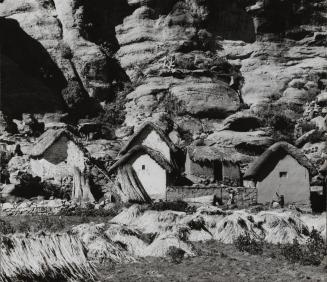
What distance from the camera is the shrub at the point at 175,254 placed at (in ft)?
51.3

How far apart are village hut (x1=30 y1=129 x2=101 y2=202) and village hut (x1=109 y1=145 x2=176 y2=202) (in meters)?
1.96

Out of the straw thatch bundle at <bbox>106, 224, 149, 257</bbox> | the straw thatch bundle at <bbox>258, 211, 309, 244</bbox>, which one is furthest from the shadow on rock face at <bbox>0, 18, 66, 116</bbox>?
the straw thatch bundle at <bbox>106, 224, 149, 257</bbox>

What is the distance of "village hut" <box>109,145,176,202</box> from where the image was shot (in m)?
30.2

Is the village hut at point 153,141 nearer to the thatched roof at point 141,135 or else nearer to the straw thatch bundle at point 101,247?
the thatched roof at point 141,135

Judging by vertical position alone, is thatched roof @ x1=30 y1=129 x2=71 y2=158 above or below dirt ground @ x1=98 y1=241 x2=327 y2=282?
above

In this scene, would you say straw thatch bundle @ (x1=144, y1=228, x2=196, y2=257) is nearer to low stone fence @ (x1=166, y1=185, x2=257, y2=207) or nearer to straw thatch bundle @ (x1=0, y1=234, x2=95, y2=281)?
straw thatch bundle @ (x1=0, y1=234, x2=95, y2=281)

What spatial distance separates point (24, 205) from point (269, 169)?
38.3 feet

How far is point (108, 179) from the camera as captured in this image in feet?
98.2

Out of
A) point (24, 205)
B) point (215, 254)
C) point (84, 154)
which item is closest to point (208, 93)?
point (84, 154)

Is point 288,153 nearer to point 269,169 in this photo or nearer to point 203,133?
point 269,169

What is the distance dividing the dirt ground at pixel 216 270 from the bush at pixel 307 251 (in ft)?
0.71

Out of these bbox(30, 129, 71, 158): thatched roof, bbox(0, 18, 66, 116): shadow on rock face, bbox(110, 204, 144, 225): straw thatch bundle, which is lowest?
bbox(110, 204, 144, 225): straw thatch bundle

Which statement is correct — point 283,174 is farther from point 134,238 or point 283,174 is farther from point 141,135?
point 134,238

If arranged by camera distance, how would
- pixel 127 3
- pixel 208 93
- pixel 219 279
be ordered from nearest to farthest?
pixel 219 279 < pixel 208 93 < pixel 127 3
